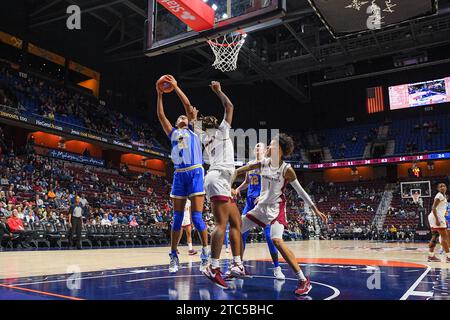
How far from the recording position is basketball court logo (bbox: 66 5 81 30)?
20359 millimetres

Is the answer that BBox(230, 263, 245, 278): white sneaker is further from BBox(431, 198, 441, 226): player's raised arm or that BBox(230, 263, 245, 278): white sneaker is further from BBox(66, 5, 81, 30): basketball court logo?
BBox(66, 5, 81, 30): basketball court logo

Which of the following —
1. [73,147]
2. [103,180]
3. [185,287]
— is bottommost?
[185,287]

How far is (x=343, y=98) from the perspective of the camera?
3638cm

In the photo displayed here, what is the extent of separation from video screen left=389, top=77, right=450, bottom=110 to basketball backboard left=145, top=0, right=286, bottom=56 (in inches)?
1025

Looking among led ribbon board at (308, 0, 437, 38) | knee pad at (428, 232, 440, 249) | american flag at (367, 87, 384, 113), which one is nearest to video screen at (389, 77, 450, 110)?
american flag at (367, 87, 384, 113)

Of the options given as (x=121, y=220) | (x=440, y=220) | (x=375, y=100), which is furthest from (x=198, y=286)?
(x=375, y=100)

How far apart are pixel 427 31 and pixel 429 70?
11245mm

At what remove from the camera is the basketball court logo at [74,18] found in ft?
66.8

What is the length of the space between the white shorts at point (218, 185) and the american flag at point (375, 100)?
32.9 meters

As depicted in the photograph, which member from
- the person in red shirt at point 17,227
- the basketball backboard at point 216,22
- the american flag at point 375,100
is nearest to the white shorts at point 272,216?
the basketball backboard at point 216,22

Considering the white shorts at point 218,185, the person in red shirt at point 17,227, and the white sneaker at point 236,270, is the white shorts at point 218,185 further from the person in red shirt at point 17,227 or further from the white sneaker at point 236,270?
the person in red shirt at point 17,227

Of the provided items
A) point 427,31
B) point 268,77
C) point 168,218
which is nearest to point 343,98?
point 268,77
